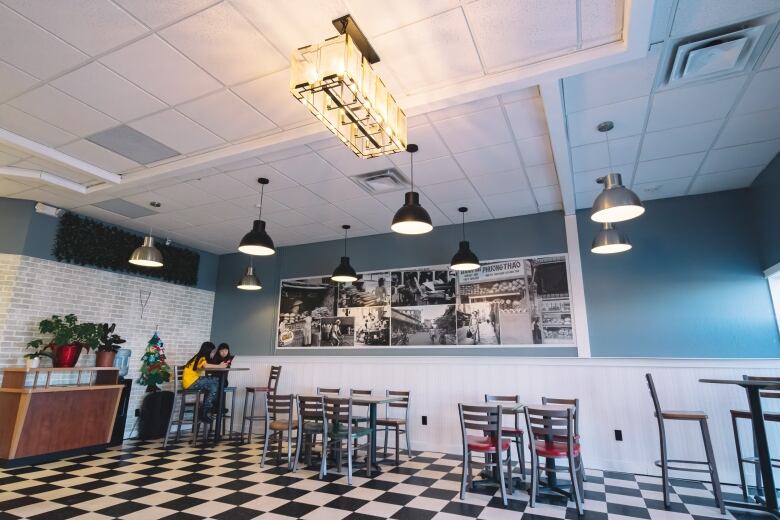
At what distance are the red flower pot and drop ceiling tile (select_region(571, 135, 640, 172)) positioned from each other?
717 centimetres

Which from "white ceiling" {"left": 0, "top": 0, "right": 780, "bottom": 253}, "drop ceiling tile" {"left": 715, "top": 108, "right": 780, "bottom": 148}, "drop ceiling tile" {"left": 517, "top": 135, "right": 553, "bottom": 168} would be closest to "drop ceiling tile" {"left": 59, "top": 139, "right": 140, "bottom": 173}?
"white ceiling" {"left": 0, "top": 0, "right": 780, "bottom": 253}

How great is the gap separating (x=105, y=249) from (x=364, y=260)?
14.5ft

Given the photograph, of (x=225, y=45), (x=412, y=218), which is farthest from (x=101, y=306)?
(x=412, y=218)

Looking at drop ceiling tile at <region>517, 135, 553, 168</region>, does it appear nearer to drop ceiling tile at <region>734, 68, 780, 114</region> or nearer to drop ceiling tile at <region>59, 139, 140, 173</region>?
drop ceiling tile at <region>734, 68, 780, 114</region>

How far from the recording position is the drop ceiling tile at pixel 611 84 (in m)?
3.29

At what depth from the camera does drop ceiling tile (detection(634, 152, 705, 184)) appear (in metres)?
4.71

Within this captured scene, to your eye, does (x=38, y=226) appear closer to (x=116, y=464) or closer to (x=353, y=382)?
(x=116, y=464)

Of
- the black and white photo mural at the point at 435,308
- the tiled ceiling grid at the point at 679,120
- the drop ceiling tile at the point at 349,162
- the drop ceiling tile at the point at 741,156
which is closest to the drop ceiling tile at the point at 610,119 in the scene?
the tiled ceiling grid at the point at 679,120

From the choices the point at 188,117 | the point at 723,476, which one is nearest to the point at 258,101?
the point at 188,117

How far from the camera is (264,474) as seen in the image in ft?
15.9

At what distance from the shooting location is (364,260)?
7.67m

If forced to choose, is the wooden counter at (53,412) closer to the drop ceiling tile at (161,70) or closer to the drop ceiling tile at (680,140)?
the drop ceiling tile at (161,70)

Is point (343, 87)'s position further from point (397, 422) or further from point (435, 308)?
point (435, 308)

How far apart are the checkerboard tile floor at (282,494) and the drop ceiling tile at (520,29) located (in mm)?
3829
